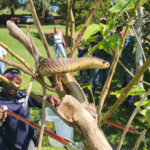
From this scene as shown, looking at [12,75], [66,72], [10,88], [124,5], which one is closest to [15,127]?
[10,88]

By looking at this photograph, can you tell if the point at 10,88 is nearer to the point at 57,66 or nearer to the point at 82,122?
the point at 57,66

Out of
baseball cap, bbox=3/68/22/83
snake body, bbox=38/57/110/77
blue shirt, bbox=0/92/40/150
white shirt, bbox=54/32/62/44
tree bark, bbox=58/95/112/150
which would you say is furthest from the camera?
white shirt, bbox=54/32/62/44

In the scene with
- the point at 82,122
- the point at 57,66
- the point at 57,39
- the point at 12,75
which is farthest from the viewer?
the point at 57,39

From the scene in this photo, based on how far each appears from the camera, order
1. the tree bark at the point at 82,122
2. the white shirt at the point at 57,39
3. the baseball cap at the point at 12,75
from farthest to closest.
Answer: the white shirt at the point at 57,39, the baseball cap at the point at 12,75, the tree bark at the point at 82,122

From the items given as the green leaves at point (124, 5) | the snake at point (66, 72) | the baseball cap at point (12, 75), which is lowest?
the baseball cap at point (12, 75)

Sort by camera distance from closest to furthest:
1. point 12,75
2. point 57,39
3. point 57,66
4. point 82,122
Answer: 1. point 82,122
2. point 57,66
3. point 12,75
4. point 57,39

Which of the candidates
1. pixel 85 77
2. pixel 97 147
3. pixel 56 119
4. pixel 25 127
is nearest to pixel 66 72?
pixel 97 147

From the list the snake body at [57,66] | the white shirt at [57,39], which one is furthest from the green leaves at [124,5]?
the white shirt at [57,39]

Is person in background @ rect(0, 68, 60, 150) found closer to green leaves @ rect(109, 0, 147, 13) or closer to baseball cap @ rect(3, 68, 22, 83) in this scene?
baseball cap @ rect(3, 68, 22, 83)

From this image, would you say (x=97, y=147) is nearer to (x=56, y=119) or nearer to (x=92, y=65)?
(x=92, y=65)

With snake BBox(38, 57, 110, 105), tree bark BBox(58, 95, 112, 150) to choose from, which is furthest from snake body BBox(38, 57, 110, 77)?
tree bark BBox(58, 95, 112, 150)

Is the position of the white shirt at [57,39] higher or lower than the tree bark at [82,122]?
lower

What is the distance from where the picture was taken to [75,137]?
3.79 meters

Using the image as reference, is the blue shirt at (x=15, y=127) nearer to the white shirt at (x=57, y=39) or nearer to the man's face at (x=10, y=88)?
the man's face at (x=10, y=88)
